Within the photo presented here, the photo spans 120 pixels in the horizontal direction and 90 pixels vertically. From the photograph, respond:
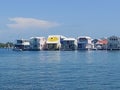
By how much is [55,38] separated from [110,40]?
70.6 ft

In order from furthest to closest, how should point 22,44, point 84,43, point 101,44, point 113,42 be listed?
1. point 101,44
2. point 113,42
3. point 22,44
4. point 84,43

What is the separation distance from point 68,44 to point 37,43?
11189 mm

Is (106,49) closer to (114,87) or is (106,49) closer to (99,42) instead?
(99,42)

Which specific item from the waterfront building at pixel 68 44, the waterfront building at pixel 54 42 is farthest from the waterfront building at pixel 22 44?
the waterfront building at pixel 68 44

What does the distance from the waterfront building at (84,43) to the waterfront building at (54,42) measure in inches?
260

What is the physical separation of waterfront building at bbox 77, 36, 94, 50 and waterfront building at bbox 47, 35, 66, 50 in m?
6.61

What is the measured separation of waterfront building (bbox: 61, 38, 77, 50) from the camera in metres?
152

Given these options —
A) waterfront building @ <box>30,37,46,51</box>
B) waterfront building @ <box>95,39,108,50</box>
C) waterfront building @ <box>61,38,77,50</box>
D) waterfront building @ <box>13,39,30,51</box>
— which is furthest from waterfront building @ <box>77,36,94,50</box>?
waterfront building @ <box>13,39,30,51</box>

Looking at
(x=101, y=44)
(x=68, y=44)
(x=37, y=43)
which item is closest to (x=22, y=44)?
(x=37, y=43)

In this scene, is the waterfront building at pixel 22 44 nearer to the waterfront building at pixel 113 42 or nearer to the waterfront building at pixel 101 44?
the waterfront building at pixel 101 44

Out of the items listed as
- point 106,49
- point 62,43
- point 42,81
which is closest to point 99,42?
point 106,49

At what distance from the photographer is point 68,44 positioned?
152 m

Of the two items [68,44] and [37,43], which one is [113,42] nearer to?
[68,44]

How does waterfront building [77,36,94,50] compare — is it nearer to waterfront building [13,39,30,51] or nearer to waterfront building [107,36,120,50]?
waterfront building [107,36,120,50]
